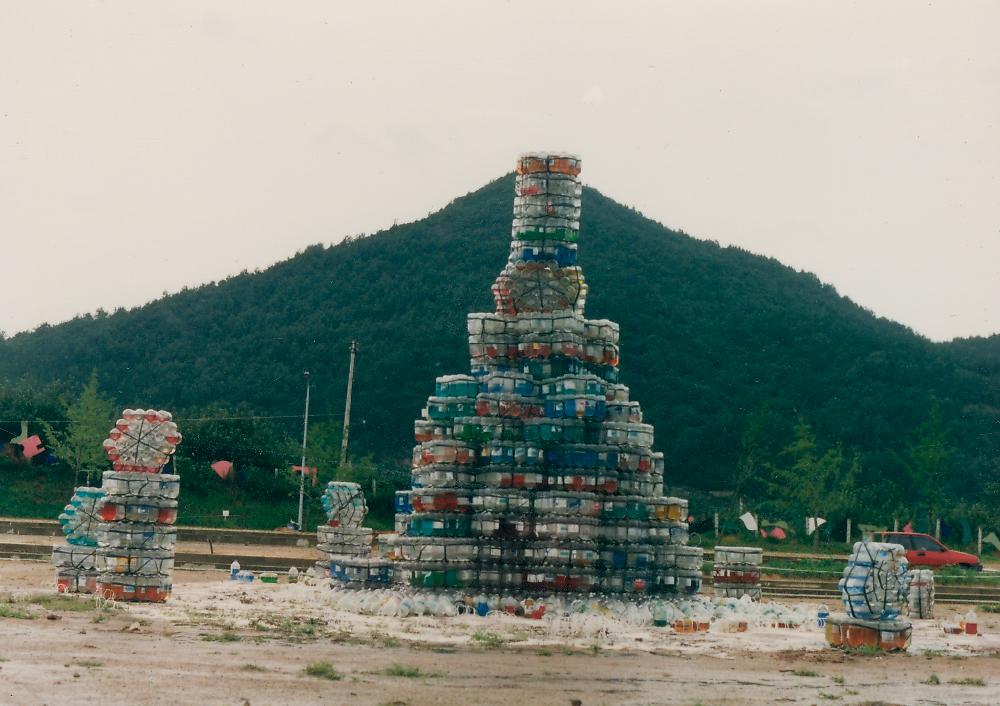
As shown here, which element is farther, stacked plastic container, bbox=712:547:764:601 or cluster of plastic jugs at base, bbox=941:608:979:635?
stacked plastic container, bbox=712:547:764:601

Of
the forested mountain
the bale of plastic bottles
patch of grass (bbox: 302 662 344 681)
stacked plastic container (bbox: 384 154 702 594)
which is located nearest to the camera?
patch of grass (bbox: 302 662 344 681)

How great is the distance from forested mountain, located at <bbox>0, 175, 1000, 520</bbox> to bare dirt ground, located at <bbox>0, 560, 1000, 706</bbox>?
42384mm

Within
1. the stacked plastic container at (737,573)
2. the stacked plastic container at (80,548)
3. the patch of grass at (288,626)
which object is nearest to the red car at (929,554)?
the stacked plastic container at (737,573)

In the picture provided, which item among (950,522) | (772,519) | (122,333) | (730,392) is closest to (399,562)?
(772,519)

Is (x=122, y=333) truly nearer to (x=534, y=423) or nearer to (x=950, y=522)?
(x=950, y=522)

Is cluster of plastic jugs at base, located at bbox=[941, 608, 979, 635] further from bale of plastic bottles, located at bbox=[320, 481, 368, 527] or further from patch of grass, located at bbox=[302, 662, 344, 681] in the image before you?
patch of grass, located at bbox=[302, 662, 344, 681]

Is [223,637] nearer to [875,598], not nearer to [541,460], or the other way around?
[541,460]

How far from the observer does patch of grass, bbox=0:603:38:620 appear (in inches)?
765

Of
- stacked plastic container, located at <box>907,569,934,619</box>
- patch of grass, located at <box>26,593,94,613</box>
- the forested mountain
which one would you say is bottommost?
patch of grass, located at <box>26,593,94,613</box>

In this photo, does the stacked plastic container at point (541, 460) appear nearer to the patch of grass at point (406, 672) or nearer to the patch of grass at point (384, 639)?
the patch of grass at point (384, 639)

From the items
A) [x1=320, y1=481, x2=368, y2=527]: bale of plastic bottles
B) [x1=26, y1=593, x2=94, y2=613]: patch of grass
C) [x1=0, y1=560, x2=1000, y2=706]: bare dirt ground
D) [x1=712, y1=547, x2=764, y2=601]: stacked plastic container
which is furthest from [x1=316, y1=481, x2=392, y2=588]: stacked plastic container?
[x1=712, y1=547, x2=764, y2=601]: stacked plastic container

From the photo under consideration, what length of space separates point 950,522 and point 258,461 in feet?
93.6

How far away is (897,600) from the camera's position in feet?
67.1

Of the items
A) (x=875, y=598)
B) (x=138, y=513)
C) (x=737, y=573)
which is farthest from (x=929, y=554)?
(x=138, y=513)
